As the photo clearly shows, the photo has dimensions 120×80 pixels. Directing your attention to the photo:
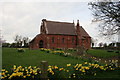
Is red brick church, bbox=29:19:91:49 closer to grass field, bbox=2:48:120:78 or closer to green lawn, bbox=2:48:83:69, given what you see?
grass field, bbox=2:48:120:78

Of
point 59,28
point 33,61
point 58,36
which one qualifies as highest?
point 59,28

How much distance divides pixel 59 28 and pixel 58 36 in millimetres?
3360

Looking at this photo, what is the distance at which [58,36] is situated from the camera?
44312 millimetres

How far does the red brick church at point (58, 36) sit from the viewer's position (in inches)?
1666

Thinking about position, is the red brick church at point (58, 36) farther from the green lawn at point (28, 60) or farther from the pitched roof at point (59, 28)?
the green lawn at point (28, 60)

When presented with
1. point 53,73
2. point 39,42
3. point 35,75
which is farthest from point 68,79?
point 39,42

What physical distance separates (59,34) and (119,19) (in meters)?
26.3

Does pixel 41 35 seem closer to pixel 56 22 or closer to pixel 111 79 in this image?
pixel 56 22

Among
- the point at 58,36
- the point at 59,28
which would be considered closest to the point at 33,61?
the point at 58,36

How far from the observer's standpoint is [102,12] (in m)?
21.2

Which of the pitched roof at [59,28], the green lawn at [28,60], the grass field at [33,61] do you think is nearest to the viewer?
the grass field at [33,61]

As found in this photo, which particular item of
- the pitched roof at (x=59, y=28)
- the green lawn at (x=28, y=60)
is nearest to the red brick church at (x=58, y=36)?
the pitched roof at (x=59, y=28)

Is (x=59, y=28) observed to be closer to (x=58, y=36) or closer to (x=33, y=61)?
(x=58, y=36)

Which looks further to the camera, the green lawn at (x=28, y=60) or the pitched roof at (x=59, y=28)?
the pitched roof at (x=59, y=28)
